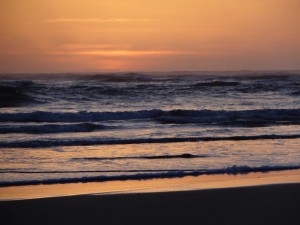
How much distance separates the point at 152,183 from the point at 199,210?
8.08ft

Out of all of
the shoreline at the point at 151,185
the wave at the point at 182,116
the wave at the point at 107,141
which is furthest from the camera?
the wave at the point at 182,116

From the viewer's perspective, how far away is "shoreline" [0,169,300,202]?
Answer: 8.02 m

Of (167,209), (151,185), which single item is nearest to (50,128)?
(151,185)

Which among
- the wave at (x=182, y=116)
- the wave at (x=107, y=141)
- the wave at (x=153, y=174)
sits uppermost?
the wave at (x=153, y=174)

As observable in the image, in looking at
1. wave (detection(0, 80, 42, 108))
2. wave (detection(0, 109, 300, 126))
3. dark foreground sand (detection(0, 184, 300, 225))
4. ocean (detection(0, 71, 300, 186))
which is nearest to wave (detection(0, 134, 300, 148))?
ocean (detection(0, 71, 300, 186))

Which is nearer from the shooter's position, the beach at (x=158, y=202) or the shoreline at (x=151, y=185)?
the beach at (x=158, y=202)

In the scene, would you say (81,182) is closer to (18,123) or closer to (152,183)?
(152,183)

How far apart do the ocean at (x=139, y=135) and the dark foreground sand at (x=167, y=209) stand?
7.03 feet

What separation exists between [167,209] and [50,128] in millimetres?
11695

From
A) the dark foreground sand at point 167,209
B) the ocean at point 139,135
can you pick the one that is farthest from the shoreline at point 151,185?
the dark foreground sand at point 167,209

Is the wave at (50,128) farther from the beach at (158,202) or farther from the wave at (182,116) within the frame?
the beach at (158,202)

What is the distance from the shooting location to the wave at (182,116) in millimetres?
20636

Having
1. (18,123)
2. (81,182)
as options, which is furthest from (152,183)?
(18,123)

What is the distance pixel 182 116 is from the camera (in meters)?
22.1
